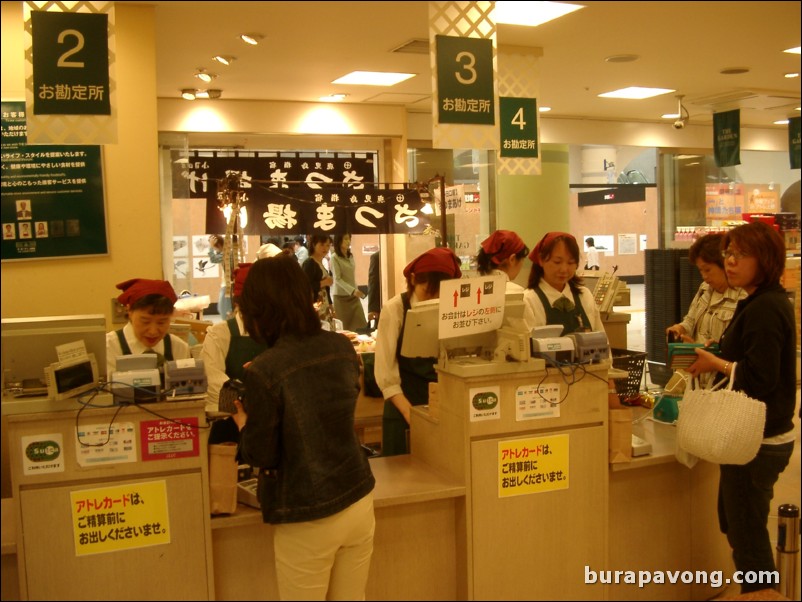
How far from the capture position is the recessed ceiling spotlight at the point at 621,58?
266 inches

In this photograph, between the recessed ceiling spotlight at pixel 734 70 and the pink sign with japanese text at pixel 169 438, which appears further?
the recessed ceiling spotlight at pixel 734 70

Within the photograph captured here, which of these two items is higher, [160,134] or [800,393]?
[160,134]

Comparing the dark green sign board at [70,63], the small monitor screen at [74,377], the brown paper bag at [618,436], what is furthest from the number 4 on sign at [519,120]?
the small monitor screen at [74,377]

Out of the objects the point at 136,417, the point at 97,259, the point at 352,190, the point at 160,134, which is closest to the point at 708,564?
the point at 136,417

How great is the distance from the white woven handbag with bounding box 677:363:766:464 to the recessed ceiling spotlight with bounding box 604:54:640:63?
4.52m

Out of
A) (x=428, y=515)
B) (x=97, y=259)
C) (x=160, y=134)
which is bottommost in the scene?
(x=428, y=515)

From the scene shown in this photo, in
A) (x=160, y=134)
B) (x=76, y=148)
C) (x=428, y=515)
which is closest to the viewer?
(x=428, y=515)

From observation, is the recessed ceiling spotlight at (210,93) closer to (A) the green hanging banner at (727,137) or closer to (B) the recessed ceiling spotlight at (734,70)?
(B) the recessed ceiling spotlight at (734,70)

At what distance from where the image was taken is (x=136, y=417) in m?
2.54

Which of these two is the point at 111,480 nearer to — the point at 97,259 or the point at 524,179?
the point at 97,259

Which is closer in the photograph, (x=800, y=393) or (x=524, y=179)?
(x=800, y=393)

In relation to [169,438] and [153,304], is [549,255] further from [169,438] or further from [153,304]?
[169,438]

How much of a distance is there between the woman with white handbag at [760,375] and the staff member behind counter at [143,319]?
2381mm

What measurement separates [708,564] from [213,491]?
220 cm
